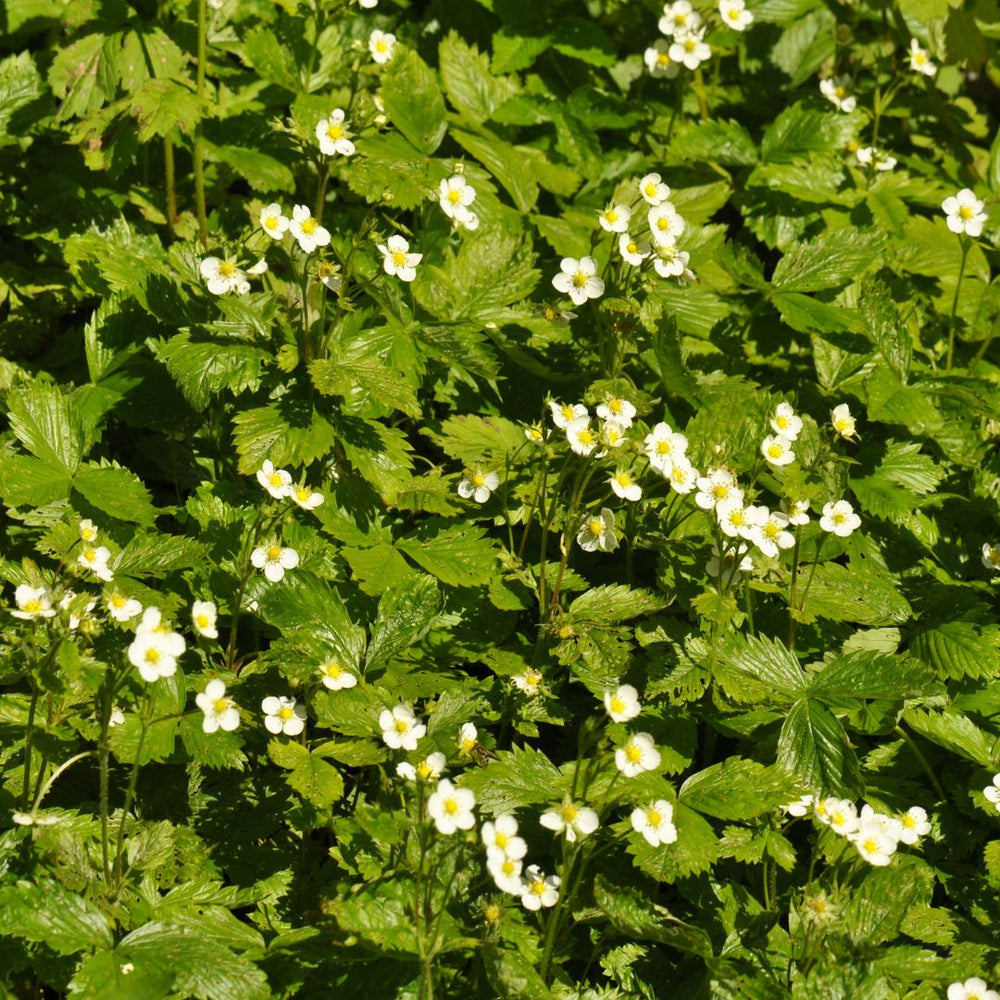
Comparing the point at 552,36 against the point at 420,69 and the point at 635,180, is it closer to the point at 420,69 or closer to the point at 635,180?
the point at 420,69

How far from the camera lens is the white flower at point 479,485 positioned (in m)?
3.45

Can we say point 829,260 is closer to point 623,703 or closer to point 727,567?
point 727,567

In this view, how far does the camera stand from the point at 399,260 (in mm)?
3516

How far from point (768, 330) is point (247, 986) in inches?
121

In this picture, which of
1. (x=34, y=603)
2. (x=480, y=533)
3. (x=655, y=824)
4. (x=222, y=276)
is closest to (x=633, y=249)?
(x=480, y=533)

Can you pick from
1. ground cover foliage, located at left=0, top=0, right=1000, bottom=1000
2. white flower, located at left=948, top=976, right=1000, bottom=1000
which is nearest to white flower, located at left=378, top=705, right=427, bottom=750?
ground cover foliage, located at left=0, top=0, right=1000, bottom=1000

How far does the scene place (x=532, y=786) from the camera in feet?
9.53

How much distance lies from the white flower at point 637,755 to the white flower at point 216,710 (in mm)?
871

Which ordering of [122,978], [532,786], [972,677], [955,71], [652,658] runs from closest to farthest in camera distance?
[122,978]
[532,786]
[652,658]
[972,677]
[955,71]

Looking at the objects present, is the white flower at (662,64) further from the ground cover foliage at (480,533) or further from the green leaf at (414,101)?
the green leaf at (414,101)

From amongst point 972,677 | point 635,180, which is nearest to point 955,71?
point 635,180

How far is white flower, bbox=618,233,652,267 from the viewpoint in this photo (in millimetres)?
3467

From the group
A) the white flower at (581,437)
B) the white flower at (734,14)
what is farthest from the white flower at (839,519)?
the white flower at (734,14)

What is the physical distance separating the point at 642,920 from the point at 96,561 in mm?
1544
